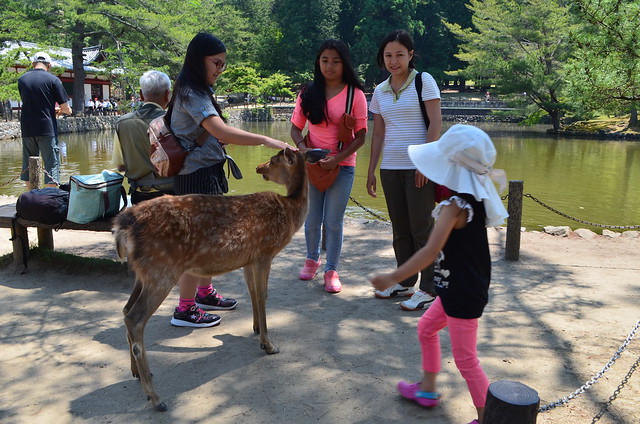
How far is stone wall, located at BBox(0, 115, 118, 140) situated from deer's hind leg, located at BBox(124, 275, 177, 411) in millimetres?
23926

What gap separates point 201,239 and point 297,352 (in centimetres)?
104

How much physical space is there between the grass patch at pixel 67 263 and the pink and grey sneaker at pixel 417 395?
3.11 metres

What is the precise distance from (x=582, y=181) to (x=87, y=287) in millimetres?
14095

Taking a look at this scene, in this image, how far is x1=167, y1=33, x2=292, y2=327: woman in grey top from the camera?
358 cm

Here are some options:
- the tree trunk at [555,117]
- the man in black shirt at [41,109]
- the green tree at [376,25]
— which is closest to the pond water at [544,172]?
the man in black shirt at [41,109]

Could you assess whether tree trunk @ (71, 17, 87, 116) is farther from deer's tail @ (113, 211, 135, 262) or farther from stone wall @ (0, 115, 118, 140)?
deer's tail @ (113, 211, 135, 262)

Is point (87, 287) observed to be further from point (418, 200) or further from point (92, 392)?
point (418, 200)

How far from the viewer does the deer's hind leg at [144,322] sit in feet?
10.1

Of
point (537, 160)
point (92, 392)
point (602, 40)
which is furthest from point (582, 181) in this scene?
point (92, 392)

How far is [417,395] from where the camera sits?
10.0ft

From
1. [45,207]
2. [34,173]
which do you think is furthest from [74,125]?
[45,207]

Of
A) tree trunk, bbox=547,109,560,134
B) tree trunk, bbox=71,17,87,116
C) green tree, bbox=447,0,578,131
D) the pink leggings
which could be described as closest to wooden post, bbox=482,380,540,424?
the pink leggings

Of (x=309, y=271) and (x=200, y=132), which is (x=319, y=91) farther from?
(x=309, y=271)

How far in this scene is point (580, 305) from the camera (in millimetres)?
4738
